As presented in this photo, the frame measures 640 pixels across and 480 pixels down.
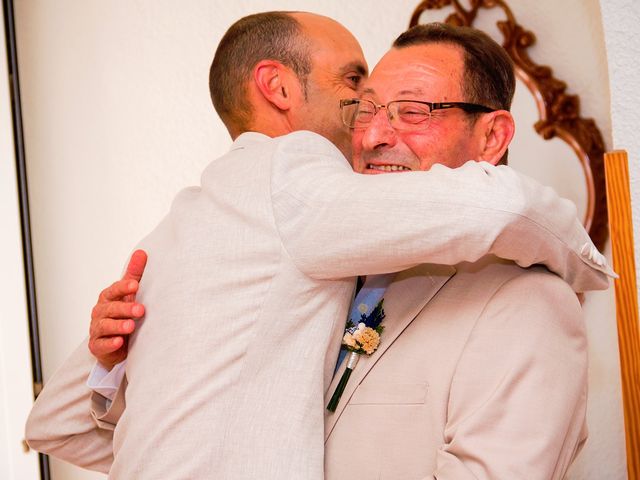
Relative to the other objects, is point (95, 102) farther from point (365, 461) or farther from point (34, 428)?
point (365, 461)

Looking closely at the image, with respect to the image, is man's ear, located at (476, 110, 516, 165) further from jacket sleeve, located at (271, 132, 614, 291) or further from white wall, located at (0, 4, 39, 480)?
white wall, located at (0, 4, 39, 480)

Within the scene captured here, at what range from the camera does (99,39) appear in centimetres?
345

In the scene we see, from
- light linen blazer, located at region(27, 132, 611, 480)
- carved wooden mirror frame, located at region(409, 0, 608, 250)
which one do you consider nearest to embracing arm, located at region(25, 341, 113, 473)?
light linen blazer, located at region(27, 132, 611, 480)

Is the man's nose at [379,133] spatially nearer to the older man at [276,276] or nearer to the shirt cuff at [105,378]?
the older man at [276,276]

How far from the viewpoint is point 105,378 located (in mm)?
1744

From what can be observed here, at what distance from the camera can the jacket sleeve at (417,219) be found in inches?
47.7

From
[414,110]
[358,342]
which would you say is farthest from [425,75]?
[358,342]

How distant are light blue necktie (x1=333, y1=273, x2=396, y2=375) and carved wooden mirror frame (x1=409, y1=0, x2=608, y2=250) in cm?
101

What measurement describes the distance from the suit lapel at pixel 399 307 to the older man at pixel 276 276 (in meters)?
0.05

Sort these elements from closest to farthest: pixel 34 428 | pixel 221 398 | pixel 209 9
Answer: pixel 221 398
pixel 34 428
pixel 209 9

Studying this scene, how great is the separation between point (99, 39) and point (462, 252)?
2637 mm

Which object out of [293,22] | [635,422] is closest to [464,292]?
[635,422]

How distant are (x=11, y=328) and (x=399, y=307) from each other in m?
2.34

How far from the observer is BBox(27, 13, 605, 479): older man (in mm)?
1240
